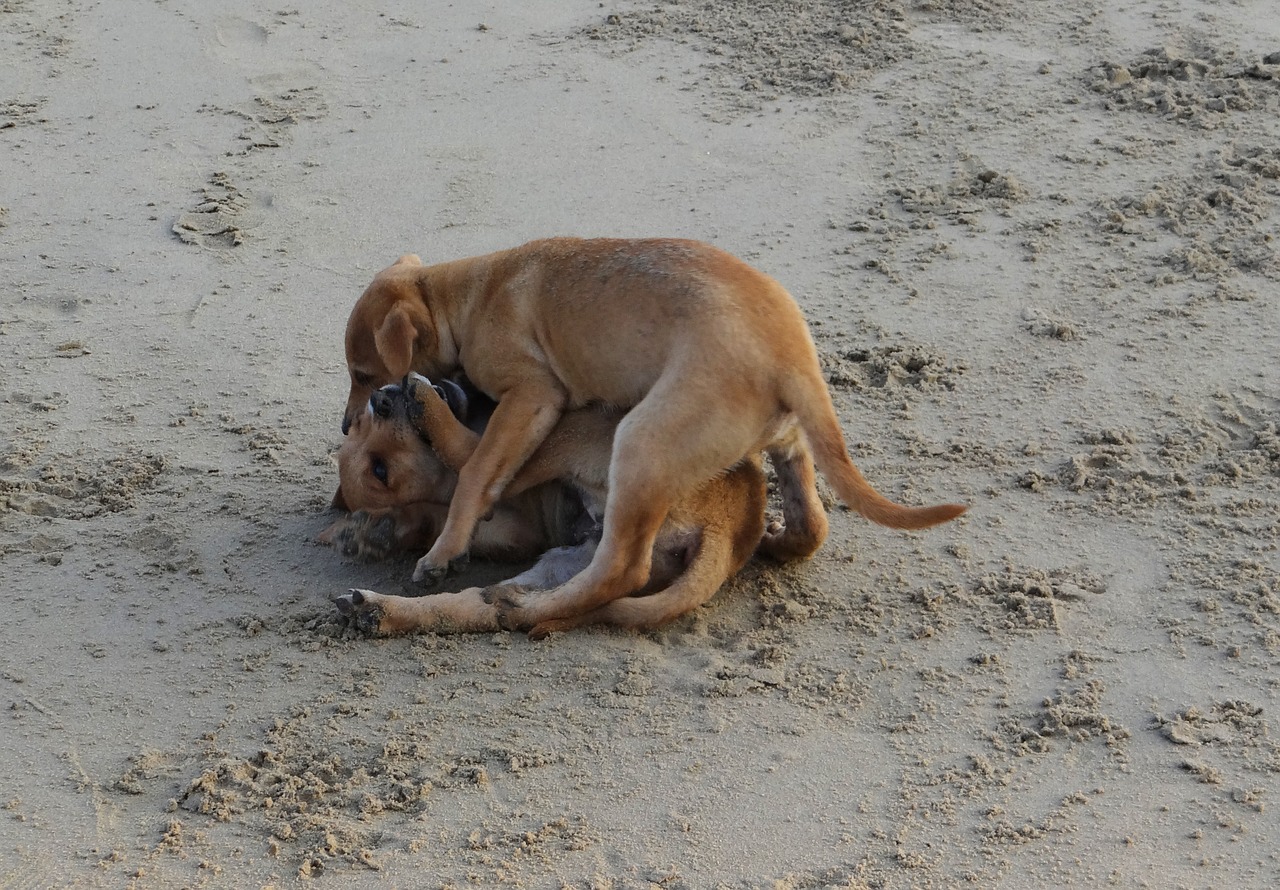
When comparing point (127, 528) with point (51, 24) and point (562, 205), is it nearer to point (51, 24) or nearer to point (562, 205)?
point (562, 205)

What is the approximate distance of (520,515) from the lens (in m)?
5.02

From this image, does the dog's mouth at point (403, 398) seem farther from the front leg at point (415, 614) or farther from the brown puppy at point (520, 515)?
the front leg at point (415, 614)

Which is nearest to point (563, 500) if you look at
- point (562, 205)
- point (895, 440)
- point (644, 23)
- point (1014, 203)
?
point (895, 440)

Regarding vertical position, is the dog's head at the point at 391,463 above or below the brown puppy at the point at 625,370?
below

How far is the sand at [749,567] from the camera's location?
3717 millimetres

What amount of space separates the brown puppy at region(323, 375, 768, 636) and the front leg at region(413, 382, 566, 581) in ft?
0.25

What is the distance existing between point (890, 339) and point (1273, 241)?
1941 millimetres

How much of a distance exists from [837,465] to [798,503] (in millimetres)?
599

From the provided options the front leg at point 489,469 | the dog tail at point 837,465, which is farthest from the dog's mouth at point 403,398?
the dog tail at point 837,465

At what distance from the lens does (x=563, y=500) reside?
4980mm

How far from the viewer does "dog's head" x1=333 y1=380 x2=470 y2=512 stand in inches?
197

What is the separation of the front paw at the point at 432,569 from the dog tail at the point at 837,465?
4.09ft

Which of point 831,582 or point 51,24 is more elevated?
point 51,24

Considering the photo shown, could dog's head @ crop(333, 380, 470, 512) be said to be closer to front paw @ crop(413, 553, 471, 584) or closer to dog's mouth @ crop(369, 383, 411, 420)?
dog's mouth @ crop(369, 383, 411, 420)
